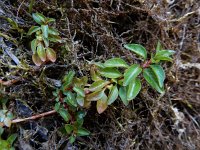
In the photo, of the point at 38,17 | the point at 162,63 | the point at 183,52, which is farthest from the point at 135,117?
the point at 38,17

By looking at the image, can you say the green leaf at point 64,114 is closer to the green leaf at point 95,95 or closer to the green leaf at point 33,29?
the green leaf at point 95,95

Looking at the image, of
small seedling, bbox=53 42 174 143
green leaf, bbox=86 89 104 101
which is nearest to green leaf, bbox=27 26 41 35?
small seedling, bbox=53 42 174 143

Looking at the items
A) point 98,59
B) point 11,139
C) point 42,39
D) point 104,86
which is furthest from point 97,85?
point 11,139

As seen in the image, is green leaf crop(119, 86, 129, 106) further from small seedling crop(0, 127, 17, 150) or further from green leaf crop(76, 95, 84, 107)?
small seedling crop(0, 127, 17, 150)

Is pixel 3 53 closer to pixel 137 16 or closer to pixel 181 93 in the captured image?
pixel 137 16

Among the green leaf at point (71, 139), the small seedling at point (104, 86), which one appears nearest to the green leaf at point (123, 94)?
the small seedling at point (104, 86)

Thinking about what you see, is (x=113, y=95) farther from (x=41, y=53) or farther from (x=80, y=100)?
(x=41, y=53)

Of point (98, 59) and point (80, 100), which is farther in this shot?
point (98, 59)
